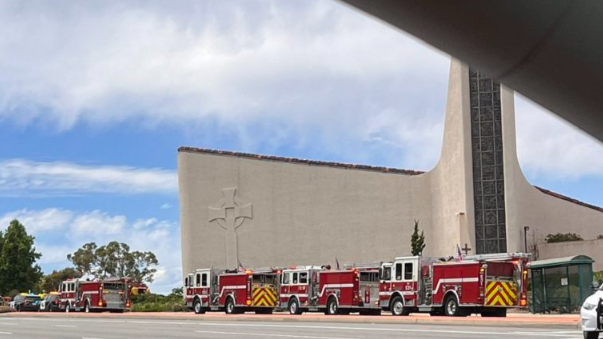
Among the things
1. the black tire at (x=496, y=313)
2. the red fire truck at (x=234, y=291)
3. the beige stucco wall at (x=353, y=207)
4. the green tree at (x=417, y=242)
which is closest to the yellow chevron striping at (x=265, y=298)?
the red fire truck at (x=234, y=291)

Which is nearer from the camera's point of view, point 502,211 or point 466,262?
point 466,262

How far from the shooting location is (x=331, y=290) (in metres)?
40.7

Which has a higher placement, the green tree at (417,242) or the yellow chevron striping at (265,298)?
the green tree at (417,242)

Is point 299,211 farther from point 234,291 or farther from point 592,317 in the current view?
point 592,317

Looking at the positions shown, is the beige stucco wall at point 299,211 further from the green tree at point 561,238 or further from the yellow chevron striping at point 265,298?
the yellow chevron striping at point 265,298

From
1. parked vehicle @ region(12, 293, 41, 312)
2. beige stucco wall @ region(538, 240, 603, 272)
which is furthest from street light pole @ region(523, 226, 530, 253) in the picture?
parked vehicle @ region(12, 293, 41, 312)

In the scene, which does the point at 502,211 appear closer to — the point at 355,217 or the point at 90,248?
the point at 355,217

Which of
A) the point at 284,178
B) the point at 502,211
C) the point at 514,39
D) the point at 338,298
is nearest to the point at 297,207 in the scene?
the point at 284,178

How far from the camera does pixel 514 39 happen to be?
2117 mm

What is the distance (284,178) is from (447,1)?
2712 inches

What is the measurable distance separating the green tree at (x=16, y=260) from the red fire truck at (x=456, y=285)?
66565mm

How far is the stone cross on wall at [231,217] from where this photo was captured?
72750mm

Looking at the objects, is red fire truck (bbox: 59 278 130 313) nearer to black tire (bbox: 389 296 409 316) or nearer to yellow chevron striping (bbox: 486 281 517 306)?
black tire (bbox: 389 296 409 316)

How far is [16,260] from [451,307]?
70.7 meters
